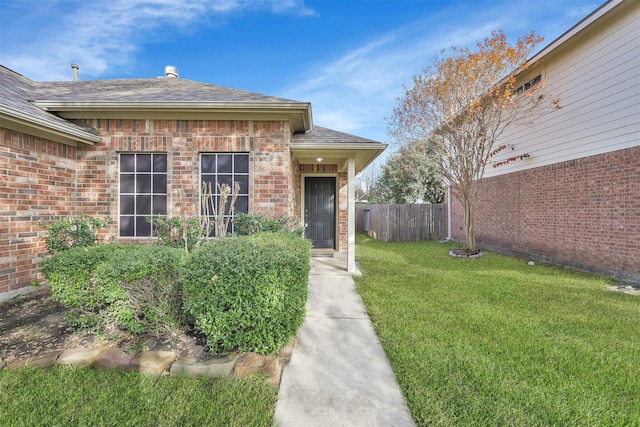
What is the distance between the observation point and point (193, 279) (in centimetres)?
271

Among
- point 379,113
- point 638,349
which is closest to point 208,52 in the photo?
point 379,113

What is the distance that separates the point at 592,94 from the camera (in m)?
6.79

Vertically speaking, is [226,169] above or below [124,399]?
above

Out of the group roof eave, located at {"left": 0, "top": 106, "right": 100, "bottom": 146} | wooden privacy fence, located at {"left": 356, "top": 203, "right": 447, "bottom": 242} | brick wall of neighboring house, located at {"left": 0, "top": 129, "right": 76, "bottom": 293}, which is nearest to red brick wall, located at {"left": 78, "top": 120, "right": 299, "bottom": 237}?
roof eave, located at {"left": 0, "top": 106, "right": 100, "bottom": 146}

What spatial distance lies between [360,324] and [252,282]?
183 cm

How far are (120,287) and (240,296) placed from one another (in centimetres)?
130

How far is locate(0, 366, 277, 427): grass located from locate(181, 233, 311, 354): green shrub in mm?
368

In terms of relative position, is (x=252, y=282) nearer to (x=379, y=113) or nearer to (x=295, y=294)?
(x=295, y=294)

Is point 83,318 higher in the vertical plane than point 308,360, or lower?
higher

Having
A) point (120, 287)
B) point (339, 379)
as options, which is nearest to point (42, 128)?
point (120, 287)

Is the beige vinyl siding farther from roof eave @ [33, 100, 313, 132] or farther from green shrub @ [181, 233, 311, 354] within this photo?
green shrub @ [181, 233, 311, 354]

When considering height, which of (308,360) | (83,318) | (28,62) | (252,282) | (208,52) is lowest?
(308,360)

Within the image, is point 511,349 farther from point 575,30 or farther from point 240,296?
point 575,30

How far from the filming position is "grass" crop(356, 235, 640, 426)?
7.13 feet
